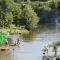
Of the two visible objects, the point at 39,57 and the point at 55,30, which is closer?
the point at 39,57

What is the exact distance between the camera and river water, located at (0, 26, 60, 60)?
44.9m

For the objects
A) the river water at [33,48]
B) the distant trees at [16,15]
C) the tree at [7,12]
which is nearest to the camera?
the river water at [33,48]

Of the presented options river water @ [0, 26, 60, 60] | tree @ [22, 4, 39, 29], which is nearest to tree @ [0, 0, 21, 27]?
tree @ [22, 4, 39, 29]

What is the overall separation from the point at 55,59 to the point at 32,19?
32.8 m

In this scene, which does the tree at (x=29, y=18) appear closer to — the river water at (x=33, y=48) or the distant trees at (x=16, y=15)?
the distant trees at (x=16, y=15)

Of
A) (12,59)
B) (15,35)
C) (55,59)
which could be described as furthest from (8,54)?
(15,35)

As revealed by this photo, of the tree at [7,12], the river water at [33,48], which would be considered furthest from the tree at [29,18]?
the river water at [33,48]

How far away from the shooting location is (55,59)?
38.3 m

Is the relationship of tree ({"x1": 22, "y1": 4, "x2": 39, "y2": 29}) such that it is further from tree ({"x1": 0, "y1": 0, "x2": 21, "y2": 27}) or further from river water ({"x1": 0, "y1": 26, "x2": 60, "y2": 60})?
river water ({"x1": 0, "y1": 26, "x2": 60, "y2": 60})

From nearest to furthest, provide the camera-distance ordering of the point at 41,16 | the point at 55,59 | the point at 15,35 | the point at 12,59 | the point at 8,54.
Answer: the point at 55,59
the point at 12,59
the point at 8,54
the point at 15,35
the point at 41,16

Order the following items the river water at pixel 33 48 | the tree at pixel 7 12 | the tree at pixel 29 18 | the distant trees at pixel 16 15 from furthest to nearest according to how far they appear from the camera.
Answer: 1. the tree at pixel 7 12
2. the distant trees at pixel 16 15
3. the tree at pixel 29 18
4. the river water at pixel 33 48

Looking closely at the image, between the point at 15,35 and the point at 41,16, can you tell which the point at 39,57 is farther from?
the point at 41,16

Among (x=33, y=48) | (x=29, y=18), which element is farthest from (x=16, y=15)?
(x=33, y=48)

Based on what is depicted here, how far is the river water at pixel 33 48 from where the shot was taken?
44909mm
